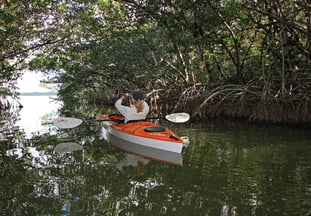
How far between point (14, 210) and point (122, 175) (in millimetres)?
1436

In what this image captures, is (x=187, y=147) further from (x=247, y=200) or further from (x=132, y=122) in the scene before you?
(x=247, y=200)

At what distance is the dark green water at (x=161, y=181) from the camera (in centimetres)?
273

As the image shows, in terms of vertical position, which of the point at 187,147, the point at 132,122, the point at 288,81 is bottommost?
the point at 187,147

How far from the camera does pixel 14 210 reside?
8.85ft

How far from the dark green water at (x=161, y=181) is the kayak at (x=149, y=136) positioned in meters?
0.30

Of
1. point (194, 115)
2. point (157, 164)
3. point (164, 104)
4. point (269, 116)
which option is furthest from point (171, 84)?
point (157, 164)

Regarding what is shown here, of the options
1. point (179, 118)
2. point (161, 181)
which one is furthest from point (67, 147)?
point (161, 181)

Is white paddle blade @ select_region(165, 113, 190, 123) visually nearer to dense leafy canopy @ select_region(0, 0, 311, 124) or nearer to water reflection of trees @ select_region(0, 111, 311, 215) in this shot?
water reflection of trees @ select_region(0, 111, 311, 215)

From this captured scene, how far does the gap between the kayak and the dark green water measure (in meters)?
0.30

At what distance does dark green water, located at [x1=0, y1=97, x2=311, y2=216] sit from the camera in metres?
2.73

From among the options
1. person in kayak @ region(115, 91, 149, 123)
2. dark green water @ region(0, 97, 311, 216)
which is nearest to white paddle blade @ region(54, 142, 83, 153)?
dark green water @ region(0, 97, 311, 216)

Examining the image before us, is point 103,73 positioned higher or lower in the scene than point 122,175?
higher

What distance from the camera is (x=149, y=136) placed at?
17.5ft

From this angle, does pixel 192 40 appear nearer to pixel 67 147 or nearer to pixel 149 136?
pixel 149 136
